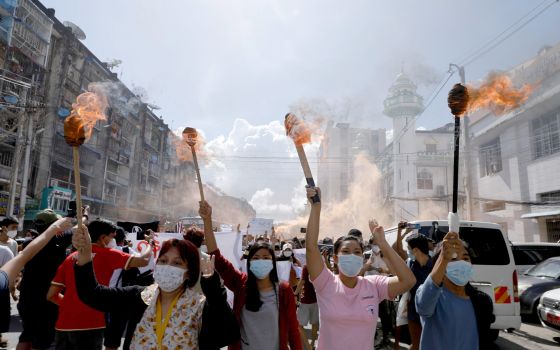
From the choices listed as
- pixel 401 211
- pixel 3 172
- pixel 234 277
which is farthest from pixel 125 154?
pixel 234 277

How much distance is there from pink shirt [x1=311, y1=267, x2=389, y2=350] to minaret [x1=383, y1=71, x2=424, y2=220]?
4052cm

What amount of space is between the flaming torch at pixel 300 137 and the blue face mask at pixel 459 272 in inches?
47.7

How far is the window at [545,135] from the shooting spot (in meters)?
21.6

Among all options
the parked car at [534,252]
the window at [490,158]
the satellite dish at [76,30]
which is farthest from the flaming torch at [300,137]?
the satellite dish at [76,30]

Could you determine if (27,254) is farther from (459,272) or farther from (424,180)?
(424,180)

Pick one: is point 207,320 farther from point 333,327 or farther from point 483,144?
point 483,144

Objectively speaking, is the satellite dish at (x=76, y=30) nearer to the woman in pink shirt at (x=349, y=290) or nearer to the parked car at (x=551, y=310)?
the woman in pink shirt at (x=349, y=290)

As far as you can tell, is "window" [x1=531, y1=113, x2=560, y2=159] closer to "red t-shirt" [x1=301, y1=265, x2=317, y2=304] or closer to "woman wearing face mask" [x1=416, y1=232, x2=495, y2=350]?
"red t-shirt" [x1=301, y1=265, x2=317, y2=304]

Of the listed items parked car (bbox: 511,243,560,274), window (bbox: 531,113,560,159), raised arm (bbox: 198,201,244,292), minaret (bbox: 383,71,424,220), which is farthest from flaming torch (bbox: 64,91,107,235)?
minaret (bbox: 383,71,424,220)

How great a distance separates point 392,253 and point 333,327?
74 cm

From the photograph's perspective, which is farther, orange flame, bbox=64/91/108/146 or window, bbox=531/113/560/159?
window, bbox=531/113/560/159

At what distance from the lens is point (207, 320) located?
2455 millimetres

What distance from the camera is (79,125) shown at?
9.51 feet

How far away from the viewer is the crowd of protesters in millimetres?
2467
